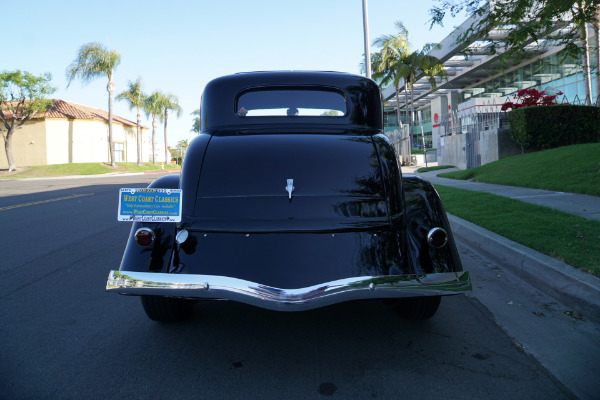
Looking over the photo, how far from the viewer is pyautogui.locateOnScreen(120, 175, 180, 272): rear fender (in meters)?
2.85

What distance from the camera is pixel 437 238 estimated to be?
2.94 m

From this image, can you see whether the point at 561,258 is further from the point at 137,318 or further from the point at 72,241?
the point at 72,241

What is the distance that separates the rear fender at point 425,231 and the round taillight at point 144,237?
166 cm

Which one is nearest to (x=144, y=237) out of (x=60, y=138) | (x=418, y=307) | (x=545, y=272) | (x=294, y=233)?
(x=294, y=233)

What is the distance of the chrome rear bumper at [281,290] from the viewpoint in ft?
8.30

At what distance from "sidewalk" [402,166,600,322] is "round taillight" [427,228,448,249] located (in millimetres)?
1498

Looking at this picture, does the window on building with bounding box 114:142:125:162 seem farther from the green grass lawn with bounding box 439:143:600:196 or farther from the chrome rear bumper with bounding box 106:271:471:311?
the chrome rear bumper with bounding box 106:271:471:311

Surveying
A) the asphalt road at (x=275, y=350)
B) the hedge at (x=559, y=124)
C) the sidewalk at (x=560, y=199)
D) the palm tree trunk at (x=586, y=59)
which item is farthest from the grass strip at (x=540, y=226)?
the hedge at (x=559, y=124)

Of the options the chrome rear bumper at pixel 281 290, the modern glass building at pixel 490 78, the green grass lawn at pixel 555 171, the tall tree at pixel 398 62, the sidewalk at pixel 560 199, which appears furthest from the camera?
the tall tree at pixel 398 62

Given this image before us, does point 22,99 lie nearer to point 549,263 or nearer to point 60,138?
point 60,138

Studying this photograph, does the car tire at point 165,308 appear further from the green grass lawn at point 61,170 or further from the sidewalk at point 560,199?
the green grass lawn at point 61,170

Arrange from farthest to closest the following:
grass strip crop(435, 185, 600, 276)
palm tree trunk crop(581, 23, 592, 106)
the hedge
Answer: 1. the hedge
2. palm tree trunk crop(581, 23, 592, 106)
3. grass strip crop(435, 185, 600, 276)

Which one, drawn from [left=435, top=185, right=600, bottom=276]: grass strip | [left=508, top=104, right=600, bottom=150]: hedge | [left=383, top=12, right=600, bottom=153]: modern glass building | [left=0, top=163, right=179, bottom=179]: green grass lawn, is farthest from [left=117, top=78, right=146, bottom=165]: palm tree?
[left=435, top=185, right=600, bottom=276]: grass strip

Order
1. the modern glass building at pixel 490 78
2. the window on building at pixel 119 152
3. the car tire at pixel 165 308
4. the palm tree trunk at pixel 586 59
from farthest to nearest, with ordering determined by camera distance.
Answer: the window on building at pixel 119 152 → the modern glass building at pixel 490 78 → the palm tree trunk at pixel 586 59 → the car tire at pixel 165 308
